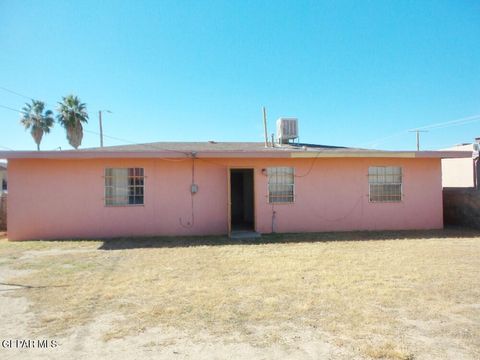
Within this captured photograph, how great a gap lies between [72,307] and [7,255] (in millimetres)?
4682

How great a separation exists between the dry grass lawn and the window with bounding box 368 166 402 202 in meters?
2.74

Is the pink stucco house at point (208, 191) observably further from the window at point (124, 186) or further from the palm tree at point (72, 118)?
the palm tree at point (72, 118)

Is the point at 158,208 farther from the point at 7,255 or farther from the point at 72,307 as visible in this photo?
the point at 72,307

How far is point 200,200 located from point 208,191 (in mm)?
369

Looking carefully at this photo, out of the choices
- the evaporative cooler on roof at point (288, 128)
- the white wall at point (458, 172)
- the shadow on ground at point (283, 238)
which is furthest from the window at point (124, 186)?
the white wall at point (458, 172)

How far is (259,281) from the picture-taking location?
5566 mm

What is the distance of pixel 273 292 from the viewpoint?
4.98 meters

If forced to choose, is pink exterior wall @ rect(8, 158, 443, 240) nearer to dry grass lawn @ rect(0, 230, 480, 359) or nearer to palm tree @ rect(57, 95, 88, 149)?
dry grass lawn @ rect(0, 230, 480, 359)

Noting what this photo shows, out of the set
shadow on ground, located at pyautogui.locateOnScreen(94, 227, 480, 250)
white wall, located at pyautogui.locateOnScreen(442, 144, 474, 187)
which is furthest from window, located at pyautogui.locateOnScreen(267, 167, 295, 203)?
white wall, located at pyautogui.locateOnScreen(442, 144, 474, 187)

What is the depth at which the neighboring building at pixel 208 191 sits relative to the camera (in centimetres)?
1009

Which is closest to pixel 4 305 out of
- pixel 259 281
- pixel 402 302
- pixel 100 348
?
pixel 100 348

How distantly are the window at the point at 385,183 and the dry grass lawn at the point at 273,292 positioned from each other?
2743 millimetres

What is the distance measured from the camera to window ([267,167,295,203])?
1077 cm

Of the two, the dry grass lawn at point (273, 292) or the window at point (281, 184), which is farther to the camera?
the window at point (281, 184)
